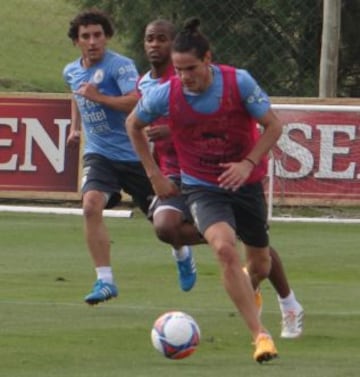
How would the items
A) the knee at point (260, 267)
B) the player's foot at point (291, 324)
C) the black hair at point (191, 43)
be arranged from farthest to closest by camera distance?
1. the player's foot at point (291, 324)
2. the knee at point (260, 267)
3. the black hair at point (191, 43)

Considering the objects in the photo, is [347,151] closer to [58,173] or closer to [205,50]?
[58,173]

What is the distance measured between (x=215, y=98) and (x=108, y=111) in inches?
119

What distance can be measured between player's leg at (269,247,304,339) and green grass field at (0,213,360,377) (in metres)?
0.11

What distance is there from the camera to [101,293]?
12.5 m

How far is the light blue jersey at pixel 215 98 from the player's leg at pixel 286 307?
5.28ft

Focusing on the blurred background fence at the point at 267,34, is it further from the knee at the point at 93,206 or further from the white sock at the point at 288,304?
the white sock at the point at 288,304

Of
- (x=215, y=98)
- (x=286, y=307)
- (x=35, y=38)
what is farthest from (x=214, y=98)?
(x=35, y=38)

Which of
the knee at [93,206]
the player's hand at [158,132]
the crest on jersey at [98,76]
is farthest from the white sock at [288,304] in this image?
the crest on jersey at [98,76]

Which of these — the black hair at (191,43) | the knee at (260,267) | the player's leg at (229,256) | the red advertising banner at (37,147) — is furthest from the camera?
the red advertising banner at (37,147)

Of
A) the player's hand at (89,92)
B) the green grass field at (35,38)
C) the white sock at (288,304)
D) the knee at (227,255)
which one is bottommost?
the green grass field at (35,38)

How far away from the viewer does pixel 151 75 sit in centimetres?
1286

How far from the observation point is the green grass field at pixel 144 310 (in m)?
10.0

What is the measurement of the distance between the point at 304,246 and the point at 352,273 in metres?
3.01

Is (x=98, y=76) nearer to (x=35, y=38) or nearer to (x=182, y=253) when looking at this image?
(x=182, y=253)
